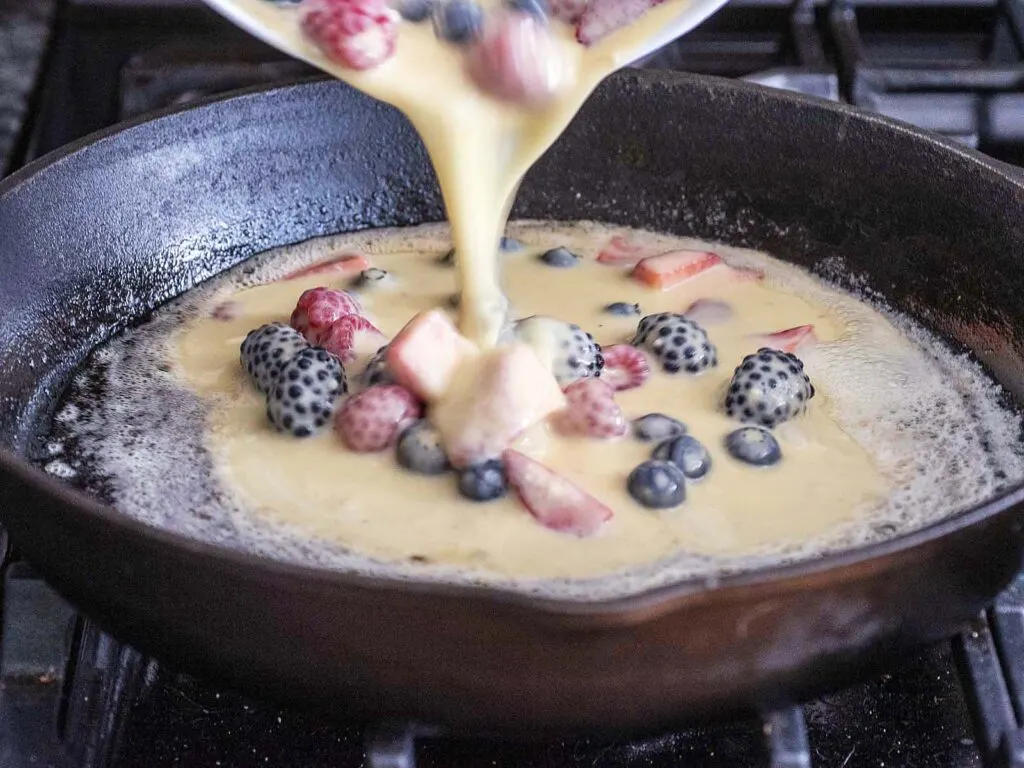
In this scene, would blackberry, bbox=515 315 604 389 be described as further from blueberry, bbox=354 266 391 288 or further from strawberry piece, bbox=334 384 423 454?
blueberry, bbox=354 266 391 288

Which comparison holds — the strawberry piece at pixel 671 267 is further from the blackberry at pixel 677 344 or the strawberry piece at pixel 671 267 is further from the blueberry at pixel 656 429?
the blueberry at pixel 656 429

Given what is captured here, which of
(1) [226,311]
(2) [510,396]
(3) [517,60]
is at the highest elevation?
(3) [517,60]

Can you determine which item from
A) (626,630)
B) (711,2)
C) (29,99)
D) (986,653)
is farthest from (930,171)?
(29,99)

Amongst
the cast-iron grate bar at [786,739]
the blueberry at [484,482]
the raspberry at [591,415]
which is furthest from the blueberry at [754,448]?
the cast-iron grate bar at [786,739]

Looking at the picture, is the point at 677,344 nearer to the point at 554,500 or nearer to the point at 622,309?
the point at 622,309

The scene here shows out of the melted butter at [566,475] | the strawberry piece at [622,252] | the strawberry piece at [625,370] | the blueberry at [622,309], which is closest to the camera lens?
the melted butter at [566,475]

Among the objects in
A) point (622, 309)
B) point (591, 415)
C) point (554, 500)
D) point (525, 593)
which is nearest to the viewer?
point (525, 593)

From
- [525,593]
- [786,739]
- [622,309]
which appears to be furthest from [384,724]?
[622,309]
